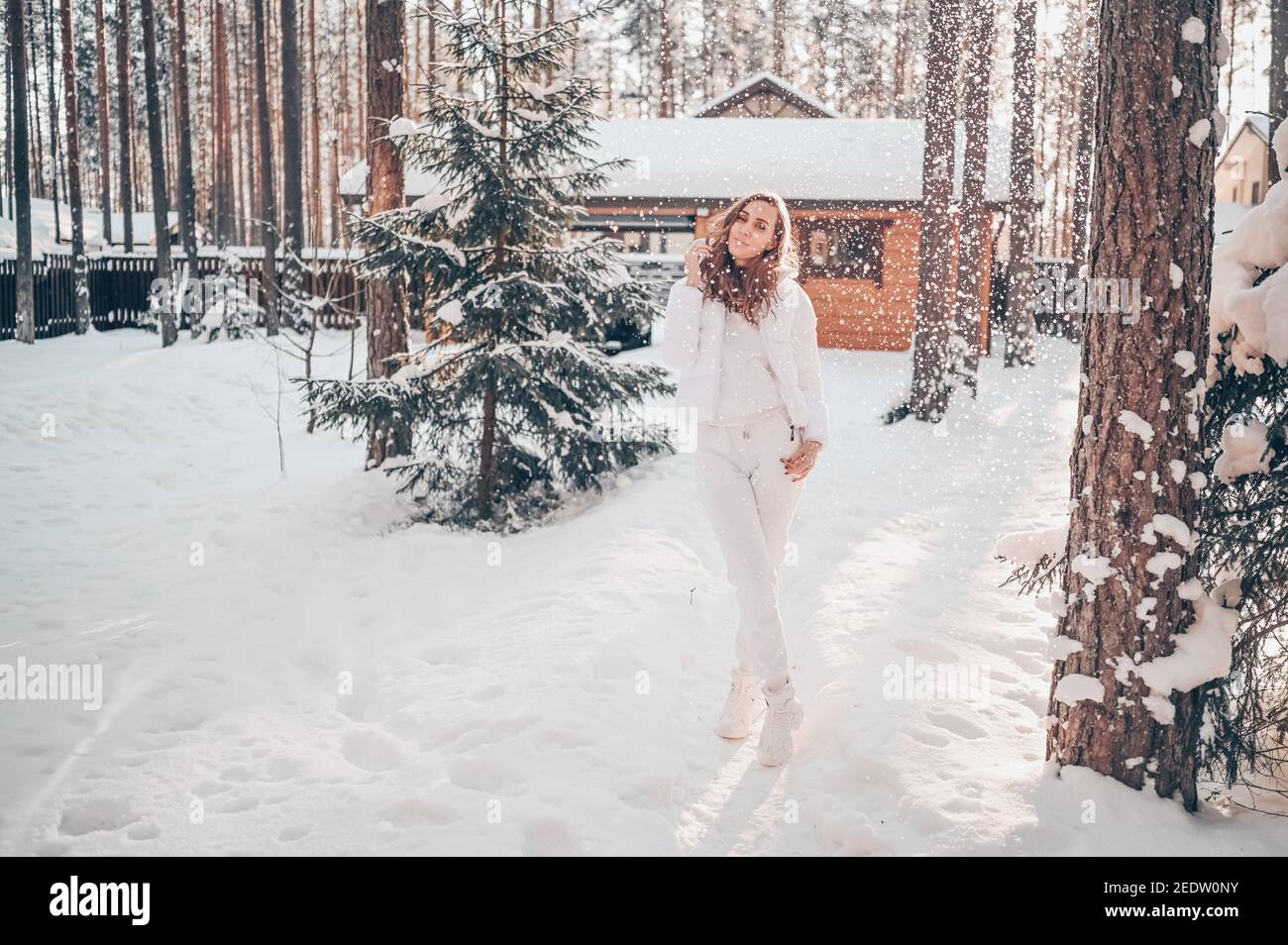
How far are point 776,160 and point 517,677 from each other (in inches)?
682

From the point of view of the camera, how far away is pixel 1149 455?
11.0 feet

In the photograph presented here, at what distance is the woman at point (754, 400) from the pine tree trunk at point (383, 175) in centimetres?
515

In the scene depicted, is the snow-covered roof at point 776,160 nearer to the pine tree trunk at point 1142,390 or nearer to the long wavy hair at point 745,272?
the long wavy hair at point 745,272

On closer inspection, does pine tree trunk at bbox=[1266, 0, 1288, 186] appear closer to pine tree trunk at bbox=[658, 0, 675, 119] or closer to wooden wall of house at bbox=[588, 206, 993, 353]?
wooden wall of house at bbox=[588, 206, 993, 353]

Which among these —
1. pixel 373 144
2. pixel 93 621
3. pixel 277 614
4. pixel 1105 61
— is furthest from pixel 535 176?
pixel 1105 61

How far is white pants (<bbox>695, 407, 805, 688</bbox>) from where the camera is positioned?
12.7ft

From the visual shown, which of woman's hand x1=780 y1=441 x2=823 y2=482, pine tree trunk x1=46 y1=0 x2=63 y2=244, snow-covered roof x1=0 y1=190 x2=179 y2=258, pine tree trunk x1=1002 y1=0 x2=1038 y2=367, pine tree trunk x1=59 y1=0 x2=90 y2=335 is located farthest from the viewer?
snow-covered roof x1=0 y1=190 x2=179 y2=258

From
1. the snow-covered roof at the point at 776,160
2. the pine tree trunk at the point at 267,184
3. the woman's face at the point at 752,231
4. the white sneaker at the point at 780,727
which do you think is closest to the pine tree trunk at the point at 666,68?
the snow-covered roof at the point at 776,160

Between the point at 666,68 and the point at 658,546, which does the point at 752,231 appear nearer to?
the point at 658,546

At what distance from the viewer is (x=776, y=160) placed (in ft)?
65.8

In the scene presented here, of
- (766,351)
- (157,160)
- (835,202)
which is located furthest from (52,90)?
(766,351)

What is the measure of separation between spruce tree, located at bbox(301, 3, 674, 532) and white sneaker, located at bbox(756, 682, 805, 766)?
389 centimetres

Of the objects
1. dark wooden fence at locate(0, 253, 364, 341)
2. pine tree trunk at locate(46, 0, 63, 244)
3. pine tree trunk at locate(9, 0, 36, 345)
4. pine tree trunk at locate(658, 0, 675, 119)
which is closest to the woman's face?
dark wooden fence at locate(0, 253, 364, 341)
